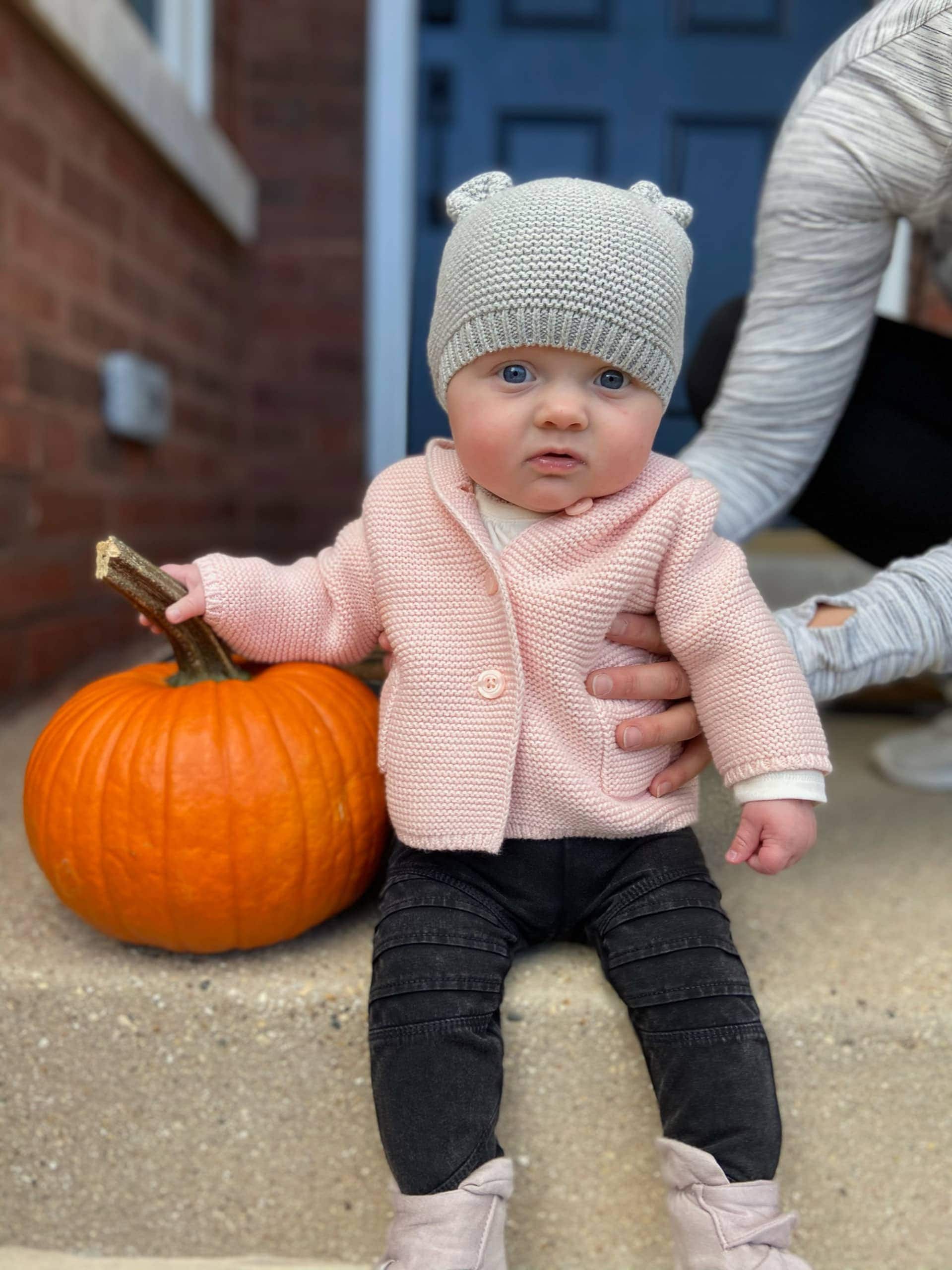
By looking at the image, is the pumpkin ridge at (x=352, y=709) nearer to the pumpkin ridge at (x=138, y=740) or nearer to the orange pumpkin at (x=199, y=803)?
the orange pumpkin at (x=199, y=803)

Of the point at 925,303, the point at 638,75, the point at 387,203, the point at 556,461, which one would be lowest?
the point at 556,461

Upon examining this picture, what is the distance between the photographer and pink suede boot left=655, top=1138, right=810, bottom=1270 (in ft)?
2.56

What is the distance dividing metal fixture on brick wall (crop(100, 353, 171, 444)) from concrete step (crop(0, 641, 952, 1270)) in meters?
1.40

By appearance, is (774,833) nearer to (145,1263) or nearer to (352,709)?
(352,709)

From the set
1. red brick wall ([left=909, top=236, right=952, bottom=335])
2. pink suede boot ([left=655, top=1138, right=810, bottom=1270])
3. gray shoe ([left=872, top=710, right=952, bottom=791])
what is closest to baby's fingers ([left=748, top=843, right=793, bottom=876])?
pink suede boot ([left=655, top=1138, right=810, bottom=1270])

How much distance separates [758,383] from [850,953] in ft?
2.19

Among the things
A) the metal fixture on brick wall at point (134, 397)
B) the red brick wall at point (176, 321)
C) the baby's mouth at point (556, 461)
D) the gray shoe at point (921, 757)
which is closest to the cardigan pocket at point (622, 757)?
the baby's mouth at point (556, 461)

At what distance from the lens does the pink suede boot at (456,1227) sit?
0.78m

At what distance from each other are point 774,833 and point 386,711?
373 mm

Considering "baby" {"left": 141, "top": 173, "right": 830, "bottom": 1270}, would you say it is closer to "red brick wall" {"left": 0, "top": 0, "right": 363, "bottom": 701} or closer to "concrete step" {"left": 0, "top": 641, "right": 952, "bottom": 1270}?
"concrete step" {"left": 0, "top": 641, "right": 952, "bottom": 1270}

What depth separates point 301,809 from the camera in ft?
3.14

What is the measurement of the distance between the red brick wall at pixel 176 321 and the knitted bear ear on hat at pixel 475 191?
1052 millimetres

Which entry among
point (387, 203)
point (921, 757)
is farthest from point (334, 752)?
point (387, 203)

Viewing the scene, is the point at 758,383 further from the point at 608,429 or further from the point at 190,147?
the point at 190,147
